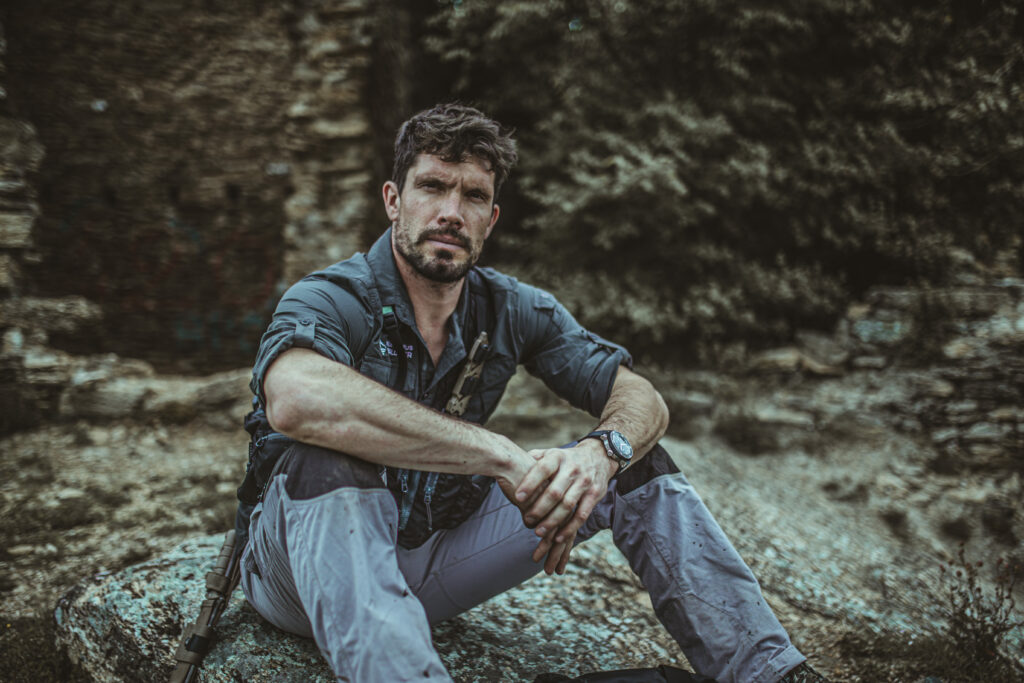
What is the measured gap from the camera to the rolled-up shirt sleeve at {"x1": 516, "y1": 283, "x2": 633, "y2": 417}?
2100 millimetres

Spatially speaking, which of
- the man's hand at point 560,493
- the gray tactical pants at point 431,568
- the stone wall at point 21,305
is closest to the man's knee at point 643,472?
the gray tactical pants at point 431,568

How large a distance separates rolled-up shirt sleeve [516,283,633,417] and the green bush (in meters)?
2.51

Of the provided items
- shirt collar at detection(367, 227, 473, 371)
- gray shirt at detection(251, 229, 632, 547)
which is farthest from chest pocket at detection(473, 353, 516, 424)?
shirt collar at detection(367, 227, 473, 371)

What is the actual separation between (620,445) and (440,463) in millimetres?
530

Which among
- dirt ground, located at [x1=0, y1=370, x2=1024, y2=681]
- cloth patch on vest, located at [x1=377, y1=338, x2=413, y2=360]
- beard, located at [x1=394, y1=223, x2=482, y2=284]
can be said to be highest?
beard, located at [x1=394, y1=223, x2=482, y2=284]

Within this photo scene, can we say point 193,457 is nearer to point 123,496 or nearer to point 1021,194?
point 123,496

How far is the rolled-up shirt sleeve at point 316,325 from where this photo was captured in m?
1.54

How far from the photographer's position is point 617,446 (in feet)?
5.73

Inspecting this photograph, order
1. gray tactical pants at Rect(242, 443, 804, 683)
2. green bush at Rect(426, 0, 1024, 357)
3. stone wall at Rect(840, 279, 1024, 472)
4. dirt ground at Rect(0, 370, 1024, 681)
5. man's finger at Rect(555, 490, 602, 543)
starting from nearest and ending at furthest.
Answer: gray tactical pants at Rect(242, 443, 804, 683) → man's finger at Rect(555, 490, 602, 543) → dirt ground at Rect(0, 370, 1024, 681) → stone wall at Rect(840, 279, 1024, 472) → green bush at Rect(426, 0, 1024, 357)

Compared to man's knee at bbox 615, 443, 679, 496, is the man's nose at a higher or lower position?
higher

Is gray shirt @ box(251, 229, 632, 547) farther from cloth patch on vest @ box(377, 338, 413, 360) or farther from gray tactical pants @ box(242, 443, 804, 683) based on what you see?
gray tactical pants @ box(242, 443, 804, 683)

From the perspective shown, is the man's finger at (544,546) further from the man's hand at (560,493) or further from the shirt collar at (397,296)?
the shirt collar at (397,296)

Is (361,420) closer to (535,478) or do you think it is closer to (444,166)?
(535,478)

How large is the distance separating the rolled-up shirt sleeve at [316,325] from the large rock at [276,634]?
799 millimetres
